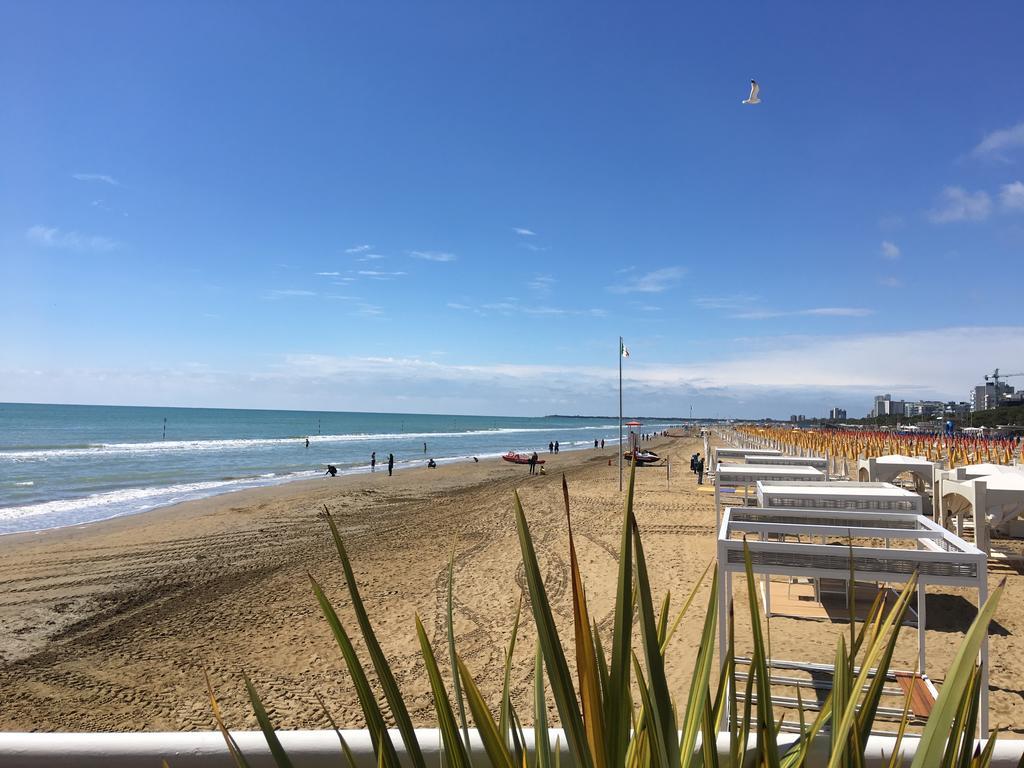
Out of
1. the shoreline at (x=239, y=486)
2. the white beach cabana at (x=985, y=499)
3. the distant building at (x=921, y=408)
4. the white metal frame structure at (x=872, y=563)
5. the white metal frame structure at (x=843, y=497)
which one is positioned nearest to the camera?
the white metal frame structure at (x=872, y=563)

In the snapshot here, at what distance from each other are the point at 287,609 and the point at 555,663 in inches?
320

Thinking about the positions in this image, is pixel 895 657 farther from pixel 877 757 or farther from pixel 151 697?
pixel 151 697

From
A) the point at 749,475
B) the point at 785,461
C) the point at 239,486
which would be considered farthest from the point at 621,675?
the point at 239,486

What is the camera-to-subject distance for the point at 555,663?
2.33 ft

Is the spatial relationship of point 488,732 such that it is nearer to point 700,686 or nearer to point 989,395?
point 700,686

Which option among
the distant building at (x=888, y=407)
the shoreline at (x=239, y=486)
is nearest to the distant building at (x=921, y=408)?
the distant building at (x=888, y=407)

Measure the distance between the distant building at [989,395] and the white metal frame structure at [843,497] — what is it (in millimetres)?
105931

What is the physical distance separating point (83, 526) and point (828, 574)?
1636 centimetres

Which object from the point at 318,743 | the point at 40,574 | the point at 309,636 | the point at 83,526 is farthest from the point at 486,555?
the point at 83,526

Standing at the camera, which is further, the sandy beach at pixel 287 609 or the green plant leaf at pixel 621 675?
the sandy beach at pixel 287 609

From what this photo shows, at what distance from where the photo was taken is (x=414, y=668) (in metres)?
5.80

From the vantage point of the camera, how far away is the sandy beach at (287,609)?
17.3ft

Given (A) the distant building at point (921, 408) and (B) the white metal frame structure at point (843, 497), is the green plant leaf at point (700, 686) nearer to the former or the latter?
(B) the white metal frame structure at point (843, 497)

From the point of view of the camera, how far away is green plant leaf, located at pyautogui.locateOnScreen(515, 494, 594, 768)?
0.71m
